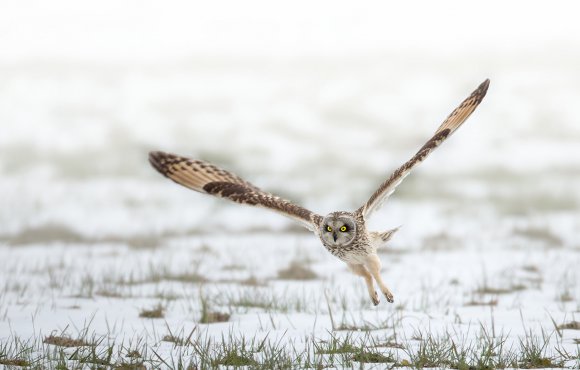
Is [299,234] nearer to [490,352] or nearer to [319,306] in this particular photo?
[319,306]

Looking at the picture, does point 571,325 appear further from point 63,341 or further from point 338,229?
point 63,341

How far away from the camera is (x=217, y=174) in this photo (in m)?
7.77

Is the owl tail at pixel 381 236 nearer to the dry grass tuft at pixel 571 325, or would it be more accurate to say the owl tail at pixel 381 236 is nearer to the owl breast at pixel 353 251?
the owl breast at pixel 353 251

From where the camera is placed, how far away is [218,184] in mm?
7062

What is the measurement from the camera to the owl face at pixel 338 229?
20.1 feet

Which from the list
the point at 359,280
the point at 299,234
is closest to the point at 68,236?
the point at 299,234

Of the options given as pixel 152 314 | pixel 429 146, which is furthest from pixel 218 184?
pixel 429 146

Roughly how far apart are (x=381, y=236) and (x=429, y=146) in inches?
44.1

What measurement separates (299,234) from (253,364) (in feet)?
40.7

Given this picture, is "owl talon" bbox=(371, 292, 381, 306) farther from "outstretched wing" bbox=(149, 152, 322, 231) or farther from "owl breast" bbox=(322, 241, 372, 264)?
"outstretched wing" bbox=(149, 152, 322, 231)

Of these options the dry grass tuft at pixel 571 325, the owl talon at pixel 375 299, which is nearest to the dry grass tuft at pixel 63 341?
the owl talon at pixel 375 299

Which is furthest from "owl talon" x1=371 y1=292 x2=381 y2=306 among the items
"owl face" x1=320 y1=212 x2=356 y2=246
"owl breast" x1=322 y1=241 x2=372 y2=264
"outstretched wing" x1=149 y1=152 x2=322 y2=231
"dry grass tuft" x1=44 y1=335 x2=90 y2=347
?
"dry grass tuft" x1=44 y1=335 x2=90 y2=347

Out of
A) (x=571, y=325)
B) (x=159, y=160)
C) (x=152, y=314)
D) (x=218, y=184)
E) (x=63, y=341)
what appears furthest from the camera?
(x=152, y=314)

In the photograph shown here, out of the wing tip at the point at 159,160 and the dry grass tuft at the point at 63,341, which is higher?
the wing tip at the point at 159,160
